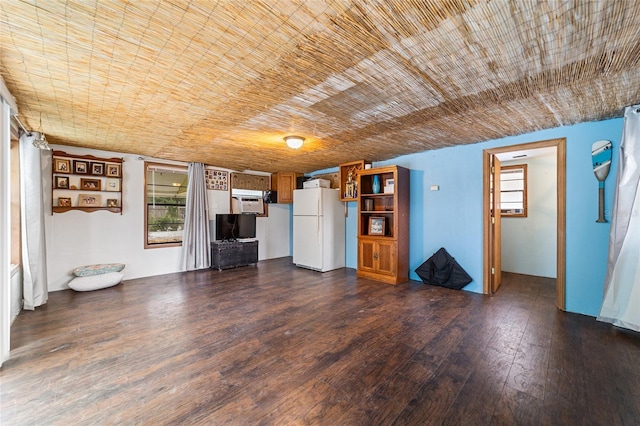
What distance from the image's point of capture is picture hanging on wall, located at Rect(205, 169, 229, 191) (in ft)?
19.3

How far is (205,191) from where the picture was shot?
5566 mm

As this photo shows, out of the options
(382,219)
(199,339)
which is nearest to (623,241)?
(382,219)

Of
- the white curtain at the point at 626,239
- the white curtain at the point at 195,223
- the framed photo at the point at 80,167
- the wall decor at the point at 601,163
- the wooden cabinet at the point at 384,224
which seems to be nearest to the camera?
the white curtain at the point at 626,239

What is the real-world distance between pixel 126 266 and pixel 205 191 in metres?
1.99

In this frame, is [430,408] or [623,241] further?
[623,241]

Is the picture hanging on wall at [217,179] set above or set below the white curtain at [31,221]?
above

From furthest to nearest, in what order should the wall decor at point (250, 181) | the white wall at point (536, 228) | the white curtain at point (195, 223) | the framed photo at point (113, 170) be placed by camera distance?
the wall decor at point (250, 181), the white curtain at point (195, 223), the white wall at point (536, 228), the framed photo at point (113, 170)

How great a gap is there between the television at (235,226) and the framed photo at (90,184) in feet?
6.92

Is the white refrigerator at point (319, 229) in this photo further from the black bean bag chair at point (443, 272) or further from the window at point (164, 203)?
the window at point (164, 203)

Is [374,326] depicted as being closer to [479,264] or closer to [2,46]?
[479,264]

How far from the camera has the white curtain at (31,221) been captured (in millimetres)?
3191

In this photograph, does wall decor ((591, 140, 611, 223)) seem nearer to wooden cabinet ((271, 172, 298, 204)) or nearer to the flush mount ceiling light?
the flush mount ceiling light

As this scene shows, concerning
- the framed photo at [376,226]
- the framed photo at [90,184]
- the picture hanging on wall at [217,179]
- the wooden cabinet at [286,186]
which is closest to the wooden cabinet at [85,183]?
the framed photo at [90,184]

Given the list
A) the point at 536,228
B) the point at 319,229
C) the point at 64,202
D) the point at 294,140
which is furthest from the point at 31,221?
the point at 536,228
